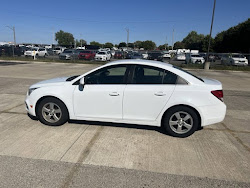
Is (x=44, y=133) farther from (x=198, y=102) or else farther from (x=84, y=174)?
(x=198, y=102)

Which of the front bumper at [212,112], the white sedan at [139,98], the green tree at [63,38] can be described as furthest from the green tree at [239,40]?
the green tree at [63,38]

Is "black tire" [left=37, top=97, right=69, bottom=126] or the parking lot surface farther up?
"black tire" [left=37, top=97, right=69, bottom=126]

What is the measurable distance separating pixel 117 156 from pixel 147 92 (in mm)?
1337

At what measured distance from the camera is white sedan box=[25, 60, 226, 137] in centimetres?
385

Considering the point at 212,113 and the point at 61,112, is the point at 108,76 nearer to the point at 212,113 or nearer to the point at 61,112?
the point at 61,112

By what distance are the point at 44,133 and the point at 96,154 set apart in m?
1.35

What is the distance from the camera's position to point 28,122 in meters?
4.55

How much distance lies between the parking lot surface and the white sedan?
35cm

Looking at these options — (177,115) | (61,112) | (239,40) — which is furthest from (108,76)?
(239,40)

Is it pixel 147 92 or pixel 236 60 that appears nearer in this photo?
pixel 147 92

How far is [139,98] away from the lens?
3898 millimetres

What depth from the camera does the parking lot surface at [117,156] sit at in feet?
8.83

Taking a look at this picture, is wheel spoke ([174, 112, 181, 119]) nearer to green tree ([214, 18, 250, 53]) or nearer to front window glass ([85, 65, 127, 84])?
front window glass ([85, 65, 127, 84])

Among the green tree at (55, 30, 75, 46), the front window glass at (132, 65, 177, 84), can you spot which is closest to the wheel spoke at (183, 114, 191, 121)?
the front window glass at (132, 65, 177, 84)
